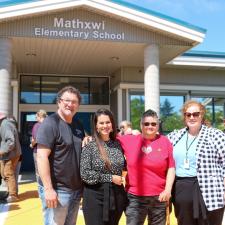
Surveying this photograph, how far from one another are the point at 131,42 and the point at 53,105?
523 centimetres

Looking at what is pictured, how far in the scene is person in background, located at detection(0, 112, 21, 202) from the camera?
7.41 m

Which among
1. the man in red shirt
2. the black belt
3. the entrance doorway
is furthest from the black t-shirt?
the entrance doorway

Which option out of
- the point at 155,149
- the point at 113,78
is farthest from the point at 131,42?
the point at 155,149

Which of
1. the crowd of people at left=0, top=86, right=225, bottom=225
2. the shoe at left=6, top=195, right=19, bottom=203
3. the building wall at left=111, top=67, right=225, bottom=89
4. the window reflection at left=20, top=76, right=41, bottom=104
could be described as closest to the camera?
the crowd of people at left=0, top=86, right=225, bottom=225

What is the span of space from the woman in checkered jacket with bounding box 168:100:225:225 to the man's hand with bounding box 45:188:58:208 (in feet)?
3.81

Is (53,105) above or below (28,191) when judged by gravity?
above

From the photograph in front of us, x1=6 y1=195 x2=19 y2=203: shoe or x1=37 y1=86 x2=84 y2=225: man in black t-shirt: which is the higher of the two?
x1=37 y1=86 x2=84 y2=225: man in black t-shirt

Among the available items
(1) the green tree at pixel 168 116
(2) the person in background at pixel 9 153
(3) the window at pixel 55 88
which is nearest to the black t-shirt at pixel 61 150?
(2) the person in background at pixel 9 153

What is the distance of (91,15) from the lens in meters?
10.2

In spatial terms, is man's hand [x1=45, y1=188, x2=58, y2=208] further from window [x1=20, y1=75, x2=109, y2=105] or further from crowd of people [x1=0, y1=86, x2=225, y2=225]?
window [x1=20, y1=75, x2=109, y2=105]

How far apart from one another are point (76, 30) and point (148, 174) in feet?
22.9

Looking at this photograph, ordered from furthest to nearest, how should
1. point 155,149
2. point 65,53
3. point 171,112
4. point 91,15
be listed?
1. point 171,112
2. point 65,53
3. point 91,15
4. point 155,149

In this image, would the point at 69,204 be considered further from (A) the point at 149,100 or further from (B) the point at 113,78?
(B) the point at 113,78

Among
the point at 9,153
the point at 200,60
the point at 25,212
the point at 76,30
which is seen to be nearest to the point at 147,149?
the point at 25,212
